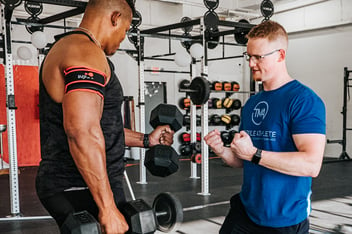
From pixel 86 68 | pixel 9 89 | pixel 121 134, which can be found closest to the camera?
pixel 86 68

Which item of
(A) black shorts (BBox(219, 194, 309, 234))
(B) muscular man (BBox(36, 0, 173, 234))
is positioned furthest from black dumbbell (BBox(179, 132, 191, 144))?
(B) muscular man (BBox(36, 0, 173, 234))

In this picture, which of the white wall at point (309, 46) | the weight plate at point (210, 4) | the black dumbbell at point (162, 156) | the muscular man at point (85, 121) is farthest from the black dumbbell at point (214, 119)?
the muscular man at point (85, 121)

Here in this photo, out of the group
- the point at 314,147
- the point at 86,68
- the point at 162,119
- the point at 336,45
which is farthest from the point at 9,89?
the point at 336,45

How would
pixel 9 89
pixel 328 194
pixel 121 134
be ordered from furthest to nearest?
1. pixel 328 194
2. pixel 9 89
3. pixel 121 134

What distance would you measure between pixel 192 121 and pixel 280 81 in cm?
422

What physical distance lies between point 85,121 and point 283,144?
2.61ft

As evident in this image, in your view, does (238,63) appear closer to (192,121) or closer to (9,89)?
(192,121)

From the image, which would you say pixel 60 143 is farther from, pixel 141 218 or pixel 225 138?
pixel 225 138

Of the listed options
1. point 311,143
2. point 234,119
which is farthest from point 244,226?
point 234,119

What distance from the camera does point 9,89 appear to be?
149 inches

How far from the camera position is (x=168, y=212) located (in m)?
1.44

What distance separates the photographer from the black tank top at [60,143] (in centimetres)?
135

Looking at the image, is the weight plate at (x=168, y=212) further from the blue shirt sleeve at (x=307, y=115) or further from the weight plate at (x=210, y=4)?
the weight plate at (x=210, y=4)

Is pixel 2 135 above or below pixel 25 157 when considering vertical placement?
above
